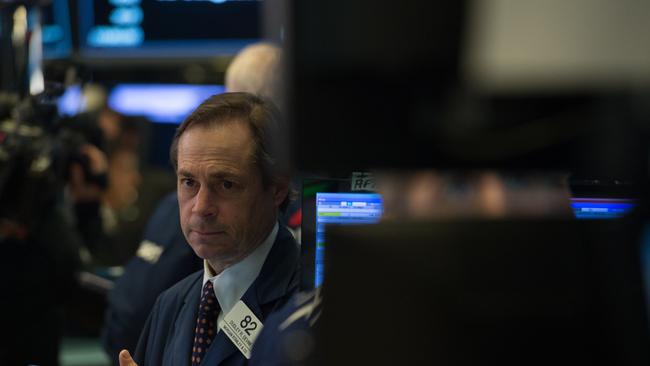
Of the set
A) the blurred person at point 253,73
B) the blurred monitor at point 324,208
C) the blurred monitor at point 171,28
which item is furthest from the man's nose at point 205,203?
the blurred monitor at point 171,28

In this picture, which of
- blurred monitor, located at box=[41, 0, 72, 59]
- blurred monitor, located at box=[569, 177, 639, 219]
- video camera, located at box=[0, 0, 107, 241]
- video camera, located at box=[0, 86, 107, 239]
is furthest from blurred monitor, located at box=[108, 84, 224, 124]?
blurred monitor, located at box=[569, 177, 639, 219]

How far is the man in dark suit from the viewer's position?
1866 millimetres

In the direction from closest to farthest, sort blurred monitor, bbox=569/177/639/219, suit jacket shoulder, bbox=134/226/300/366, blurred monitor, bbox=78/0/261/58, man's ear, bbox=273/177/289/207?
blurred monitor, bbox=569/177/639/219
suit jacket shoulder, bbox=134/226/300/366
man's ear, bbox=273/177/289/207
blurred monitor, bbox=78/0/261/58

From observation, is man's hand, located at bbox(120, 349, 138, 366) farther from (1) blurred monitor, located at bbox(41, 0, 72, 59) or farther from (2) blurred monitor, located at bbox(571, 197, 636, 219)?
(1) blurred monitor, located at bbox(41, 0, 72, 59)

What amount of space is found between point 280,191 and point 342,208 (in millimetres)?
237

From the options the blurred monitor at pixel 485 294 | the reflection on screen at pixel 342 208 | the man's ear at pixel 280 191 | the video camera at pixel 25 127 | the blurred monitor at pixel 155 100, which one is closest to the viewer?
the blurred monitor at pixel 485 294

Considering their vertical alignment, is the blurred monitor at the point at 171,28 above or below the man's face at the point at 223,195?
above

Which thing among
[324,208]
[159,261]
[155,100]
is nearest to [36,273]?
[159,261]

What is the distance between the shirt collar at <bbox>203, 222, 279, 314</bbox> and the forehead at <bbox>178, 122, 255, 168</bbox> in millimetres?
182

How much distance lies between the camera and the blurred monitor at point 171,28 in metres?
4.02

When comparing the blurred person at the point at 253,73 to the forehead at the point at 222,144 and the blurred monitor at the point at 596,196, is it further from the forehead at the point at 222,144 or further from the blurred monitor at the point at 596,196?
the blurred monitor at the point at 596,196

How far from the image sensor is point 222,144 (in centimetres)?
190

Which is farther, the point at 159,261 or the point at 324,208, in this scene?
the point at 159,261

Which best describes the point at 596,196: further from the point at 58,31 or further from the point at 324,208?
the point at 58,31
